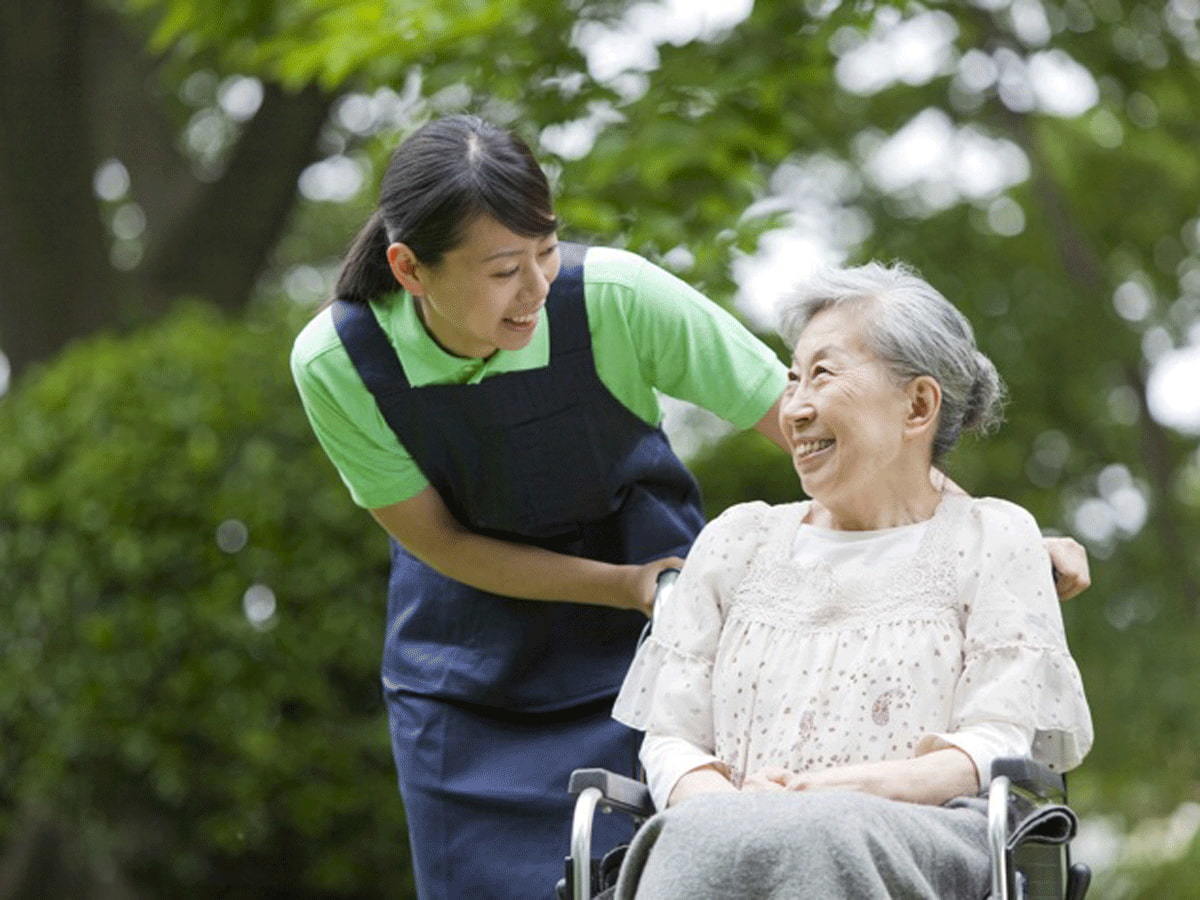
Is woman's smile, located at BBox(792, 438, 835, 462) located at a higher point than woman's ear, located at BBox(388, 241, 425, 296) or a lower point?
lower

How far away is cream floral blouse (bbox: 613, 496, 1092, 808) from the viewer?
8.49 feet

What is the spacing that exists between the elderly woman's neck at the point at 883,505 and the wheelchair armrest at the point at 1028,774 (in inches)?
16.4

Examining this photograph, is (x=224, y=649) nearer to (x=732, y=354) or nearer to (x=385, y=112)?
(x=385, y=112)

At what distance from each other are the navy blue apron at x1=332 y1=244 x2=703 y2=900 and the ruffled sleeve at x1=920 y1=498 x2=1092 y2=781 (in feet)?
2.31

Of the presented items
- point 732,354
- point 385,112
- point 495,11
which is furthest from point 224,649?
point 732,354

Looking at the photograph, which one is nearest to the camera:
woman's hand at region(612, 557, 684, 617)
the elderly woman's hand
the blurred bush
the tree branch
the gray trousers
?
the gray trousers

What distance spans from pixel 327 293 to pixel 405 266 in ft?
4.94

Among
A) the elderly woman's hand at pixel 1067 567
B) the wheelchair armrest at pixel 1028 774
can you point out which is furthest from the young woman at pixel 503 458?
the wheelchair armrest at pixel 1028 774

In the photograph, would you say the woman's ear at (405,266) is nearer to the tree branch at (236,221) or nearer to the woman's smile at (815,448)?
the woman's smile at (815,448)

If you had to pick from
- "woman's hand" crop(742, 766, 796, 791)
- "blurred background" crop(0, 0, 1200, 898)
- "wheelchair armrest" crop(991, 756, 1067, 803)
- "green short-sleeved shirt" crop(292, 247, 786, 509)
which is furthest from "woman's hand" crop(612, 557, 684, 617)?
"blurred background" crop(0, 0, 1200, 898)

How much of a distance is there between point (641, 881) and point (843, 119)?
227 inches

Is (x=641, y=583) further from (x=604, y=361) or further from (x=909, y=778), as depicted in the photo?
(x=909, y=778)

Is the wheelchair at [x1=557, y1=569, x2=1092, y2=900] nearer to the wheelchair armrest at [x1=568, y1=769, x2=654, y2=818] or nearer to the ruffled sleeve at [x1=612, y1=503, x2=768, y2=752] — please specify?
the wheelchair armrest at [x1=568, y1=769, x2=654, y2=818]

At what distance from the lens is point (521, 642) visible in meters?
3.27
